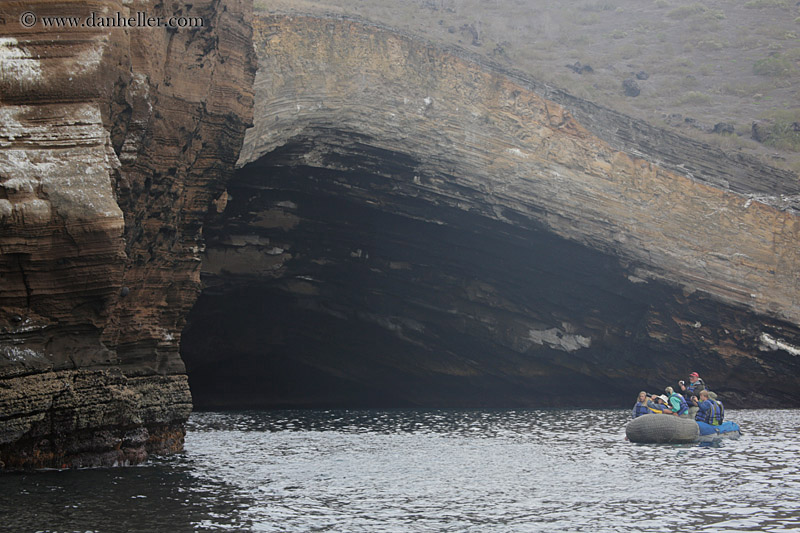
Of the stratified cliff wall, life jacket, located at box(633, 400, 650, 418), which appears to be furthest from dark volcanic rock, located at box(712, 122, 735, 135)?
the stratified cliff wall

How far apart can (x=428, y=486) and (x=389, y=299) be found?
705 inches

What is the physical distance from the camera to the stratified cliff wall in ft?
43.3

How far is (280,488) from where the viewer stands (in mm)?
13523

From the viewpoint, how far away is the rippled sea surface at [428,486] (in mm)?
10758

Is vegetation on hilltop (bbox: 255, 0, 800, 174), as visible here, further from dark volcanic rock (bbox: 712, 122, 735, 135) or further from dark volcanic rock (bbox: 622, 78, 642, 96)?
dark volcanic rock (bbox: 622, 78, 642, 96)

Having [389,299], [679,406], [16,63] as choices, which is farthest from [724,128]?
[16,63]

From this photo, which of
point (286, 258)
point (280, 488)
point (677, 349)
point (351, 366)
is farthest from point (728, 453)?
point (351, 366)

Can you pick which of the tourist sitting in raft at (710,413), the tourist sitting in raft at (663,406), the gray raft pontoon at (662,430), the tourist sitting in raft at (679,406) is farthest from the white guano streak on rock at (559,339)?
the gray raft pontoon at (662,430)

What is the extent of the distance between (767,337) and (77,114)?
24028 mm

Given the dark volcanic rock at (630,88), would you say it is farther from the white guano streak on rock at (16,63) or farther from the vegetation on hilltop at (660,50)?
the white guano streak on rock at (16,63)

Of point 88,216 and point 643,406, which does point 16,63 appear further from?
point 643,406

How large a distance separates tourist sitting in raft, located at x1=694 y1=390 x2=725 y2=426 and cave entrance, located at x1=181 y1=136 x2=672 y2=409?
26.1 feet

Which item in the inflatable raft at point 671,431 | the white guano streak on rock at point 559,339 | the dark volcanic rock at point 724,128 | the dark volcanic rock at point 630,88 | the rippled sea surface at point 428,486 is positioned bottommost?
the rippled sea surface at point 428,486

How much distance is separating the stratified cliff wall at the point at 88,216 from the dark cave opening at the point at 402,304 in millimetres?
8567
